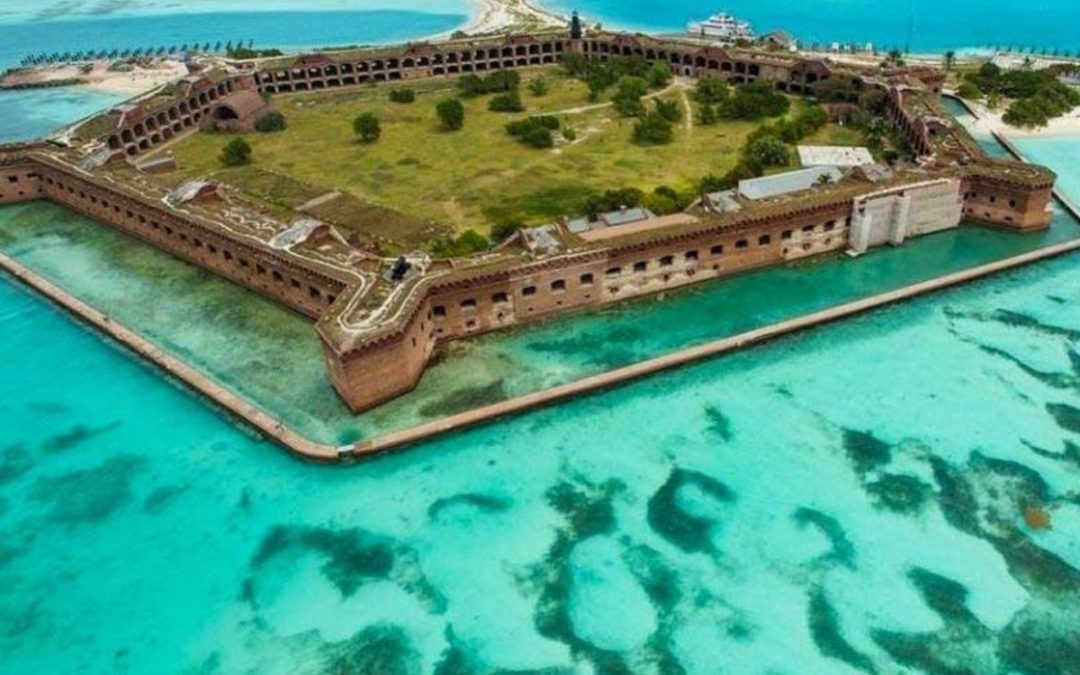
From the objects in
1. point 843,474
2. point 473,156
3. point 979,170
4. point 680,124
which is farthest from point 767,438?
point 680,124

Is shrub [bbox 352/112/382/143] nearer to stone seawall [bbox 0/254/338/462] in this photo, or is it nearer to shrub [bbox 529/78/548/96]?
shrub [bbox 529/78/548/96]

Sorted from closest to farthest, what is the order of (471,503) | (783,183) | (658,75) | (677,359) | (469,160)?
(471,503) → (677,359) → (783,183) → (469,160) → (658,75)

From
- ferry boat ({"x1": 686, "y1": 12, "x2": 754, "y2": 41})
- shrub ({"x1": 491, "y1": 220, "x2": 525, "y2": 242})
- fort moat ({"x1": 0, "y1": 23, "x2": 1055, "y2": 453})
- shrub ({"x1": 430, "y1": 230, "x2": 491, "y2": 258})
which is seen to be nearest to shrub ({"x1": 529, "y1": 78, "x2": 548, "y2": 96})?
fort moat ({"x1": 0, "y1": 23, "x2": 1055, "y2": 453})

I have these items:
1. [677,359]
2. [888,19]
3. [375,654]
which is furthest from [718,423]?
[888,19]

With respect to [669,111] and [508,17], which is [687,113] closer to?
[669,111]

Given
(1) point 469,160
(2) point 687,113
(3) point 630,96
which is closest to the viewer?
(1) point 469,160

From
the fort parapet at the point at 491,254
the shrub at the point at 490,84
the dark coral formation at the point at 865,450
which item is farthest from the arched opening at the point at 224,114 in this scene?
the dark coral formation at the point at 865,450

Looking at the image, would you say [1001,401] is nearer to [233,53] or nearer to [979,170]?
[979,170]

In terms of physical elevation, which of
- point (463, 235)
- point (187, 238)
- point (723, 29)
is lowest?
point (187, 238)
